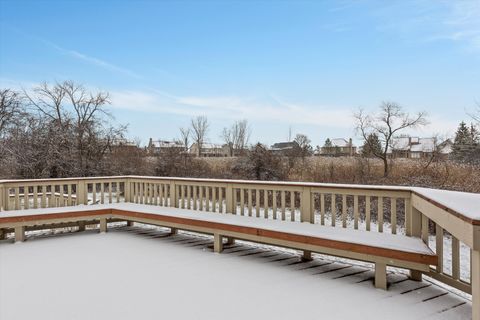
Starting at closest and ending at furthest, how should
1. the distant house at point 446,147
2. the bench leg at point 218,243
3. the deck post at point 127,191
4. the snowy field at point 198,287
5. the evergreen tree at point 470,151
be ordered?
the snowy field at point 198,287 < the bench leg at point 218,243 < the deck post at point 127,191 < the evergreen tree at point 470,151 < the distant house at point 446,147

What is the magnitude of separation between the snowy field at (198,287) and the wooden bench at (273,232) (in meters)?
0.27

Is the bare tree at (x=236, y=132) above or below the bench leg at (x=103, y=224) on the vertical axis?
above

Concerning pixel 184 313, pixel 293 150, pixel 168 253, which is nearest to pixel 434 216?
pixel 184 313

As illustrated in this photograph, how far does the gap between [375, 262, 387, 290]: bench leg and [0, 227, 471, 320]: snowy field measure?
0.07m

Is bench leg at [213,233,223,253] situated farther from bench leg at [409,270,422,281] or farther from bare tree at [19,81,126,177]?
bare tree at [19,81,126,177]

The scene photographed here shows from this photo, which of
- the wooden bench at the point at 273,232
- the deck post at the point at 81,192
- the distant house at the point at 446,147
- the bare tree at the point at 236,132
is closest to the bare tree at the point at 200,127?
the bare tree at the point at 236,132

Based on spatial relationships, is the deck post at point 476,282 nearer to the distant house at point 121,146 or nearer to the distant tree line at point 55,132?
the distant tree line at point 55,132

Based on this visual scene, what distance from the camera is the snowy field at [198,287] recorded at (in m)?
2.46

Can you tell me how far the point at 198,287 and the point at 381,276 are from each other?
5.59 feet

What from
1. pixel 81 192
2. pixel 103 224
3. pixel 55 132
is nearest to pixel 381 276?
pixel 103 224

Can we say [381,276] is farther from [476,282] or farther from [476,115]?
[476,115]

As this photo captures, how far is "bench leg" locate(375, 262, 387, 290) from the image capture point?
2912 mm

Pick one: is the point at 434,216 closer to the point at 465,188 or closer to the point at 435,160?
the point at 465,188

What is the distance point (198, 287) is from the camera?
2969 millimetres
